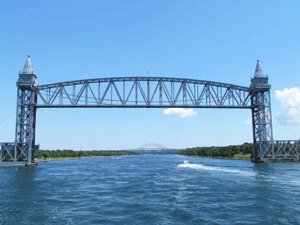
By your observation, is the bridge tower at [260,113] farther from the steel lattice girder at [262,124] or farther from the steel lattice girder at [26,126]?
the steel lattice girder at [26,126]

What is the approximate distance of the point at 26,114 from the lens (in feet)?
246

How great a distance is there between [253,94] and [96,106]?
172ft

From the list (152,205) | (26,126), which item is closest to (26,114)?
(26,126)

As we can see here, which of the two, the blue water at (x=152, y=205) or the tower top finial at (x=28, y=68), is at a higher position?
the tower top finial at (x=28, y=68)

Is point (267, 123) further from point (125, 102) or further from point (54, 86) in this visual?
point (54, 86)

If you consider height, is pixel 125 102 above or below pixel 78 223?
above

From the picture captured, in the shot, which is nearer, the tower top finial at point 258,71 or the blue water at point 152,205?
the blue water at point 152,205

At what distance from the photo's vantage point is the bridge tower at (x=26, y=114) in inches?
2862

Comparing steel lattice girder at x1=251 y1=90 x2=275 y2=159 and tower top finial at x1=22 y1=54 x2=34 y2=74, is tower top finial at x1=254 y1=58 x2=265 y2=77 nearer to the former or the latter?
steel lattice girder at x1=251 y1=90 x2=275 y2=159

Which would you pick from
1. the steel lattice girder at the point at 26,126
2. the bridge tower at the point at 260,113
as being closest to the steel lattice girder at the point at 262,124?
the bridge tower at the point at 260,113

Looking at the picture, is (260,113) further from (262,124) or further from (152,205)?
(152,205)

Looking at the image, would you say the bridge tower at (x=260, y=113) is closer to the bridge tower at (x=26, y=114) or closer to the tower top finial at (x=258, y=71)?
the tower top finial at (x=258, y=71)

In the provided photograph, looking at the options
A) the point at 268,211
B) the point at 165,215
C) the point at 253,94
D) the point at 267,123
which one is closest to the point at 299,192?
the point at 268,211

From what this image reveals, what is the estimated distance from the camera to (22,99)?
248ft
